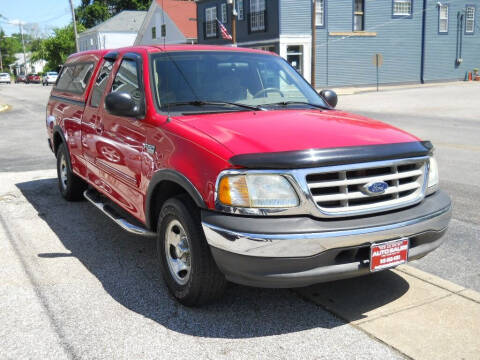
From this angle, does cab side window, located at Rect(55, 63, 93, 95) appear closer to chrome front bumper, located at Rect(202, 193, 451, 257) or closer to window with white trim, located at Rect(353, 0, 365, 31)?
chrome front bumper, located at Rect(202, 193, 451, 257)

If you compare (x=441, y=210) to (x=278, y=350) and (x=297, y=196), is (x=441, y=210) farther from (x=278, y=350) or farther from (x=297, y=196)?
(x=278, y=350)

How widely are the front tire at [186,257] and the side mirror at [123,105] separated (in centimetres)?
91

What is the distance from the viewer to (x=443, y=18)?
3962 cm

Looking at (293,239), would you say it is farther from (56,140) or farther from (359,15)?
(359,15)

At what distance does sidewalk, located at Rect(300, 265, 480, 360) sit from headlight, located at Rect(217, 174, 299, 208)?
1033 millimetres

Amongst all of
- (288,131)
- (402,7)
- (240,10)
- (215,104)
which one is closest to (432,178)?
(288,131)

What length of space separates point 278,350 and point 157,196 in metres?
1.59

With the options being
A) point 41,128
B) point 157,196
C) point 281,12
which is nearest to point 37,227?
point 157,196

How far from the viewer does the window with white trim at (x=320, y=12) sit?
113 feet

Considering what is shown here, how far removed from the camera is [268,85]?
16.2ft

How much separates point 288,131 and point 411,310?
60.0 inches

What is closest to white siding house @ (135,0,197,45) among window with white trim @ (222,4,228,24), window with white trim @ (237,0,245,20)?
window with white trim @ (222,4,228,24)

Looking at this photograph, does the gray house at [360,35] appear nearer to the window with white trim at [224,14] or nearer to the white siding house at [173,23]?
the window with white trim at [224,14]

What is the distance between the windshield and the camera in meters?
4.52
